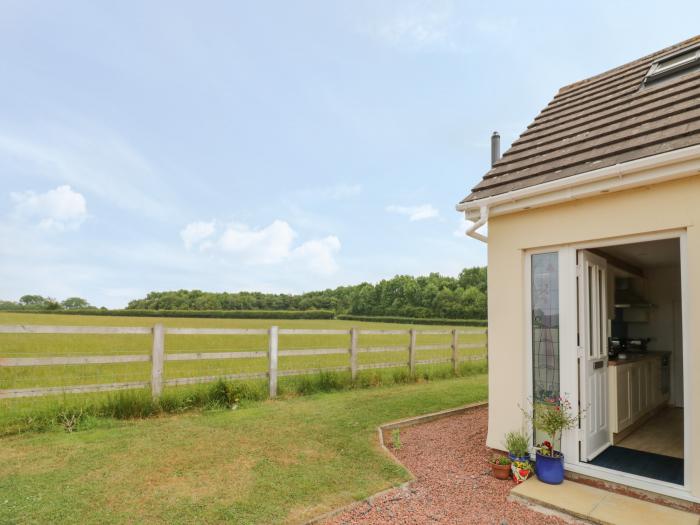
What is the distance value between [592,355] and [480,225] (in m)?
1.89

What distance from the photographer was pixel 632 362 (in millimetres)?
5199

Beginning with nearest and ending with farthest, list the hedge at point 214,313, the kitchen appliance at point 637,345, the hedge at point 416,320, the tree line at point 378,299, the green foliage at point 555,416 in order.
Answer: the green foliage at point 555,416 < the kitchen appliance at point 637,345 < the hedge at point 416,320 < the hedge at point 214,313 < the tree line at point 378,299

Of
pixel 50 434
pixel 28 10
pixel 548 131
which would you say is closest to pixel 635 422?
pixel 548 131

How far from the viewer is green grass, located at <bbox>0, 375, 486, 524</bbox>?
291 cm

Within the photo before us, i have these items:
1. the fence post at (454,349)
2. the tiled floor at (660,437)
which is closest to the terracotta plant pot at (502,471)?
the tiled floor at (660,437)

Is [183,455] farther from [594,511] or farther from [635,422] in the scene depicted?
[635,422]

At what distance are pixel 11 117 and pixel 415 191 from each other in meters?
19.6

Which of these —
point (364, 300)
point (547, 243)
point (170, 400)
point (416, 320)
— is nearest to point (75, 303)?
point (364, 300)

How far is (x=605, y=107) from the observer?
4.89m

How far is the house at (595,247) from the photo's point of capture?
3.24 meters

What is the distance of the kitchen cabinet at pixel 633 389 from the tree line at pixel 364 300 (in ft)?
150

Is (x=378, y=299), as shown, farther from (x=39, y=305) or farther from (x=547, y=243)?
→ (x=547, y=243)

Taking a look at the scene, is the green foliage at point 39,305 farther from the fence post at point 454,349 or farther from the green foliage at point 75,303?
the fence post at point 454,349

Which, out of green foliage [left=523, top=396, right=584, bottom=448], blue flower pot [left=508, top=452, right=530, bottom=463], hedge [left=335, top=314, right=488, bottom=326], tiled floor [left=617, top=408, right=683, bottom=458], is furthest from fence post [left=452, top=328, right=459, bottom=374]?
hedge [left=335, top=314, right=488, bottom=326]
